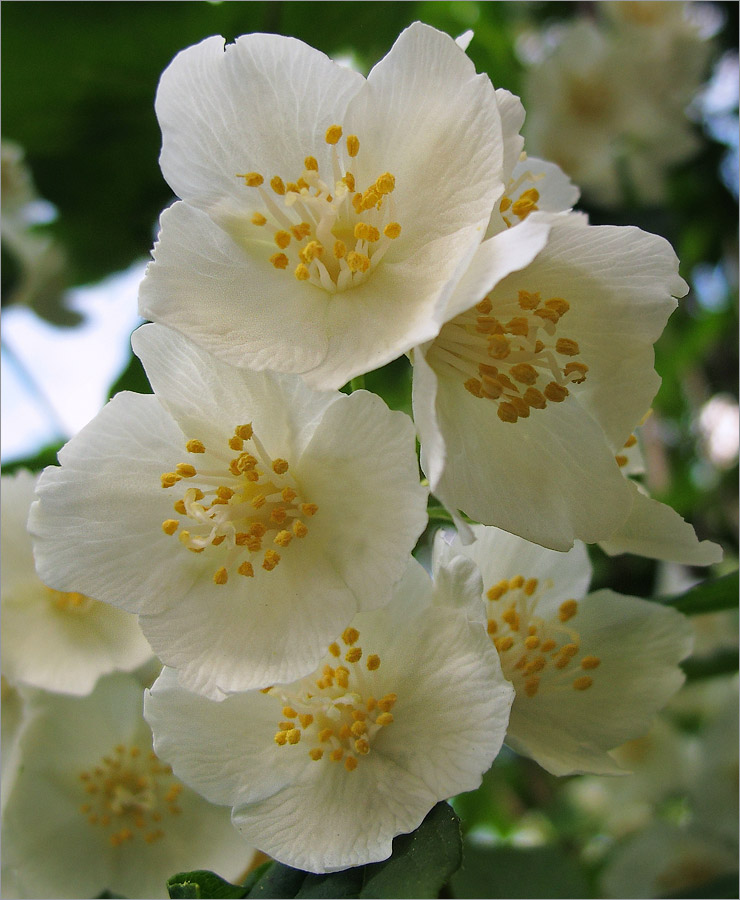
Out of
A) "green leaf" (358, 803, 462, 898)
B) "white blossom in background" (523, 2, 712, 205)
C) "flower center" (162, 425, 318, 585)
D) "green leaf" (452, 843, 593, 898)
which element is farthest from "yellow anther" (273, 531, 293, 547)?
"white blossom in background" (523, 2, 712, 205)

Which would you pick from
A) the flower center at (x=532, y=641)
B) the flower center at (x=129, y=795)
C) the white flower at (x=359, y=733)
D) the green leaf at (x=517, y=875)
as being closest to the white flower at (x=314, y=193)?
the white flower at (x=359, y=733)

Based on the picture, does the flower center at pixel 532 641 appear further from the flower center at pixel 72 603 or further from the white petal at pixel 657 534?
the flower center at pixel 72 603

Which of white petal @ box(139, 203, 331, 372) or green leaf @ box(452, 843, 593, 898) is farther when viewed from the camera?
green leaf @ box(452, 843, 593, 898)

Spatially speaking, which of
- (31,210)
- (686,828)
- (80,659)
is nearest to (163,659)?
(80,659)

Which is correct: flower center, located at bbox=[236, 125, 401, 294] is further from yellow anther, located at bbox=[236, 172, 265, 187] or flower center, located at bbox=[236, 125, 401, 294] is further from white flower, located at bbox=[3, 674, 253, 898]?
white flower, located at bbox=[3, 674, 253, 898]

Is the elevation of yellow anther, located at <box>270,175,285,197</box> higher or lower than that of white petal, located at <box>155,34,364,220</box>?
lower

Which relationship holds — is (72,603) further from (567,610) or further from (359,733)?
(567,610)
